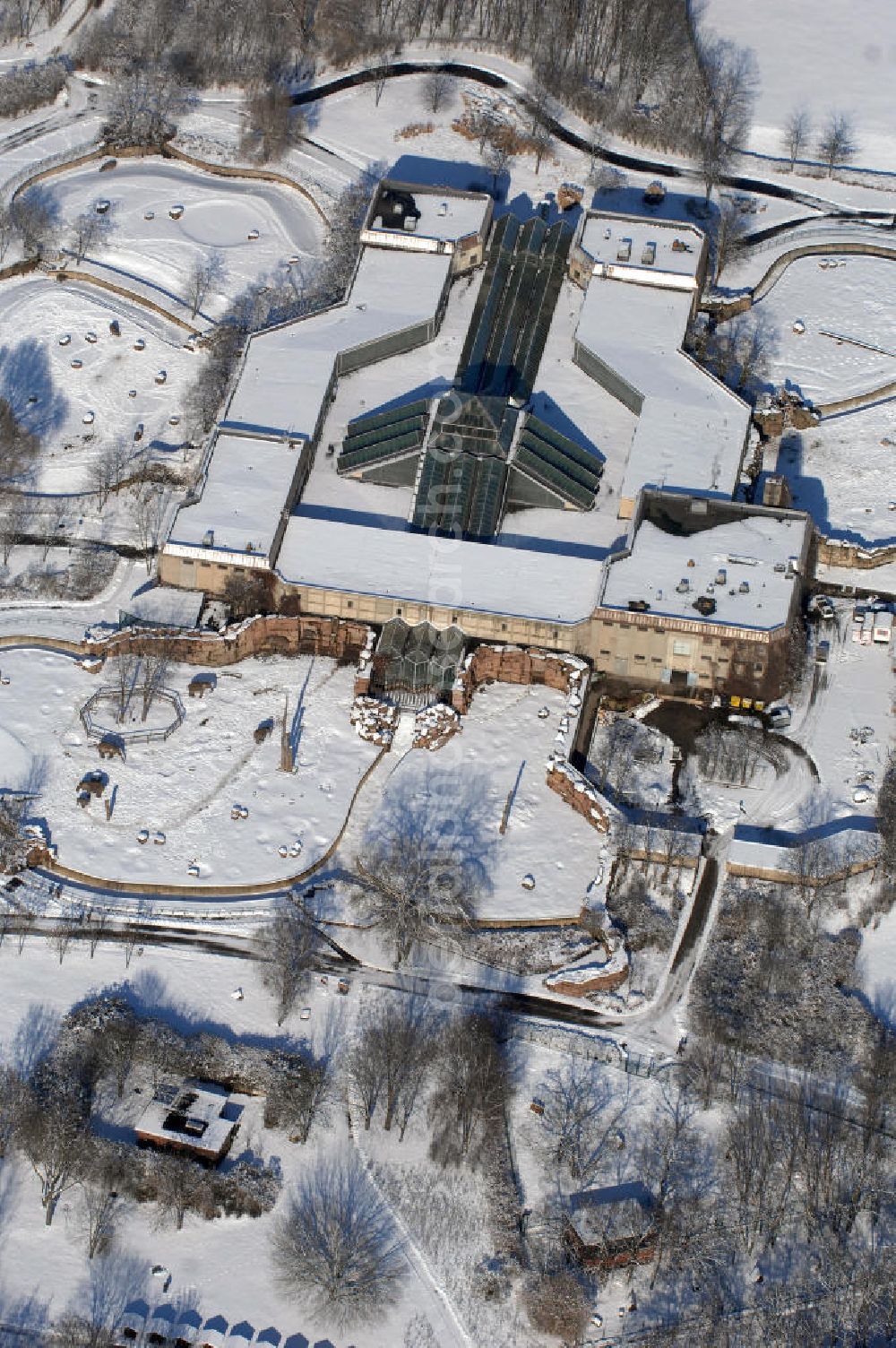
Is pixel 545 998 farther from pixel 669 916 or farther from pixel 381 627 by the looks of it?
pixel 381 627

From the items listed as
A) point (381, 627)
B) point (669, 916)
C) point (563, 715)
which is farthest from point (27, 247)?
point (669, 916)

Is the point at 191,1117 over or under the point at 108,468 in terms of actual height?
under

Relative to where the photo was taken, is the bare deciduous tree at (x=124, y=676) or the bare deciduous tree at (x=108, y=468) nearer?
the bare deciduous tree at (x=124, y=676)

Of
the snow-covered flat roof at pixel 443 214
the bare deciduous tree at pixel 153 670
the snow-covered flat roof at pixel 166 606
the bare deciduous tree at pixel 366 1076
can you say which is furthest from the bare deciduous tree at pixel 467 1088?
the snow-covered flat roof at pixel 443 214

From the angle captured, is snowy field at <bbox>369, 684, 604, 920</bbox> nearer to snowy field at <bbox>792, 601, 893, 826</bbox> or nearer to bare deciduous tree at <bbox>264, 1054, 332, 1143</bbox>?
snowy field at <bbox>792, 601, 893, 826</bbox>

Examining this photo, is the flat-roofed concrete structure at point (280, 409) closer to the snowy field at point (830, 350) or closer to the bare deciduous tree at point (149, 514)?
the bare deciduous tree at point (149, 514)

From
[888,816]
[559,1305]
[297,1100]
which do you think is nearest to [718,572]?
[888,816]

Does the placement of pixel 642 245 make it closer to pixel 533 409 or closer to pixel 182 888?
pixel 533 409
